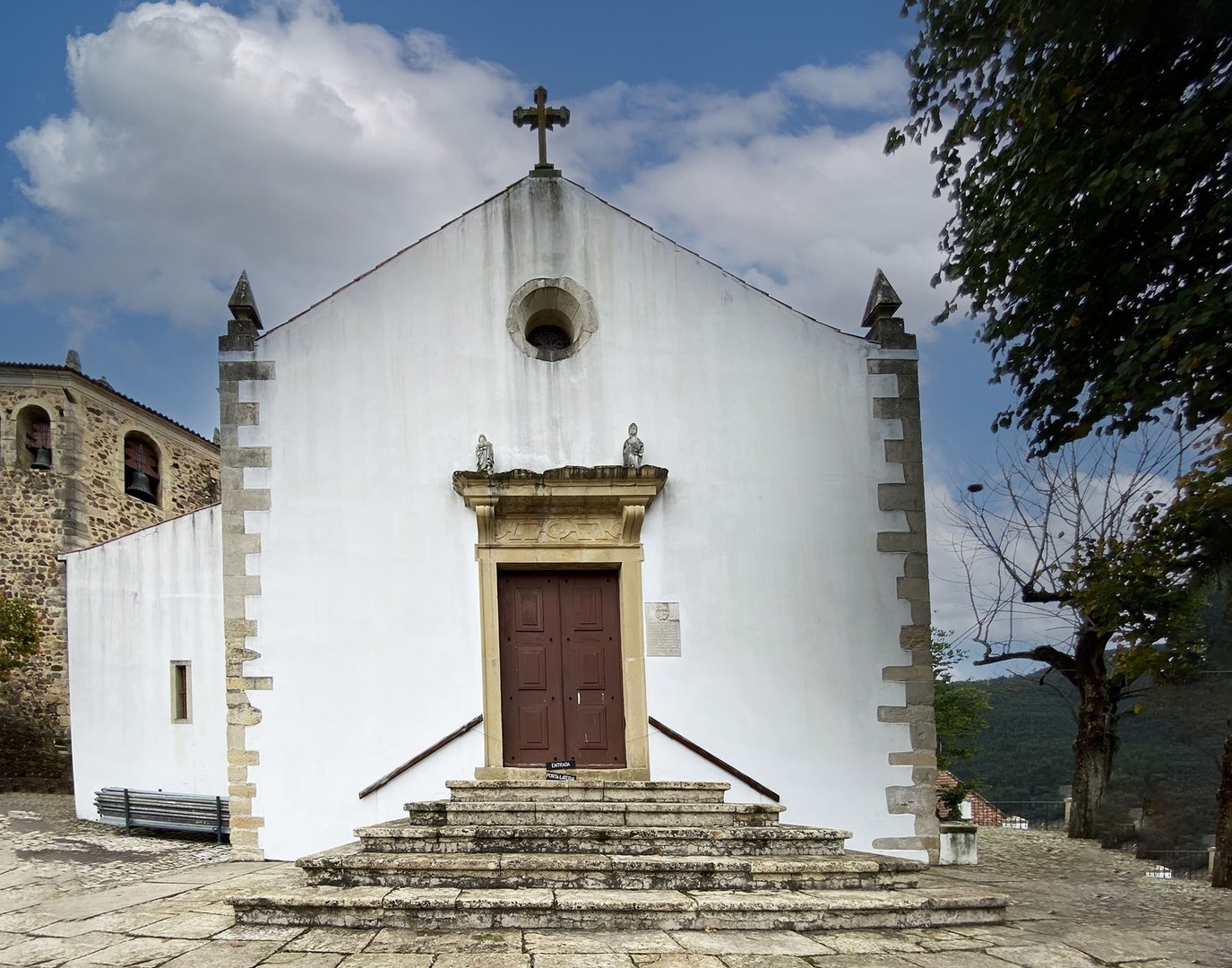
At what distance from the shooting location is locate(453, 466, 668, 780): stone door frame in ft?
27.1

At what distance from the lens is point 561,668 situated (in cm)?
857

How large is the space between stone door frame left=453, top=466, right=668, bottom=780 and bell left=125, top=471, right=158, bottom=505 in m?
13.7

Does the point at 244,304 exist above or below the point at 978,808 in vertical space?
above

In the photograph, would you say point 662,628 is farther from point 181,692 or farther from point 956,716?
point 956,716

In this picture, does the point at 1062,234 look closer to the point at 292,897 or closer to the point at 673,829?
the point at 673,829

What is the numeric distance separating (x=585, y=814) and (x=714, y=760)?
1.73 metres

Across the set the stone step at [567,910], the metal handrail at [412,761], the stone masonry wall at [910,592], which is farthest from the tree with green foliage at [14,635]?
the stone masonry wall at [910,592]

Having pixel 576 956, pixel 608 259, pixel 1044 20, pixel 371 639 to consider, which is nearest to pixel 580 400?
pixel 608 259

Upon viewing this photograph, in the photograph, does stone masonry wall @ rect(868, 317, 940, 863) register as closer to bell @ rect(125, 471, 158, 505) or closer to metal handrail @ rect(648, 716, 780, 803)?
metal handrail @ rect(648, 716, 780, 803)

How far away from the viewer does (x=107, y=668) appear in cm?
1208

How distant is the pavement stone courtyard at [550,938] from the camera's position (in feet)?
14.4

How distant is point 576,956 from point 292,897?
1.68 m

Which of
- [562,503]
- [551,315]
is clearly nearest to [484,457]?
[562,503]

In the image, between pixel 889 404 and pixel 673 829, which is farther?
pixel 889 404
